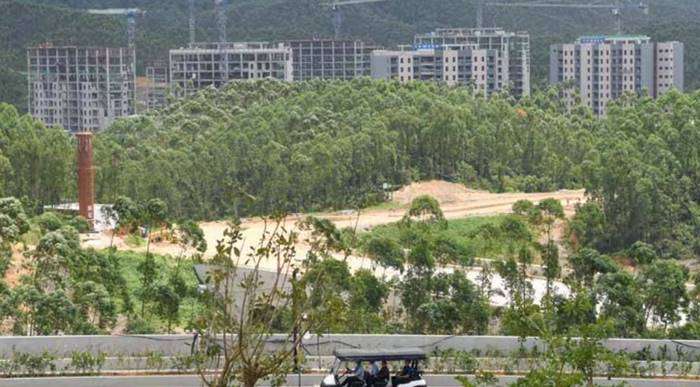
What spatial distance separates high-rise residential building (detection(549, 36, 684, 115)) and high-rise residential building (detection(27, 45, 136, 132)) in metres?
22.6

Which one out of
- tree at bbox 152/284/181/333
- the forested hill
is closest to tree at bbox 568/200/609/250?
tree at bbox 152/284/181/333

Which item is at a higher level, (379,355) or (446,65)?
(446,65)

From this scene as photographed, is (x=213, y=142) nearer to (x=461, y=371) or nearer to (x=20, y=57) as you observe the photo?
(x=461, y=371)

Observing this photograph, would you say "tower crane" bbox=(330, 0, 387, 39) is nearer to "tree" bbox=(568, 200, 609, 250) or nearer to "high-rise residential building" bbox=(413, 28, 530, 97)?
"high-rise residential building" bbox=(413, 28, 530, 97)

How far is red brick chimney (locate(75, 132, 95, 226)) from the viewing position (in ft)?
A: 136

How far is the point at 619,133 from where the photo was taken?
52.7 metres

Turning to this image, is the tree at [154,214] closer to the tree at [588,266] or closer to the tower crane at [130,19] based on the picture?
the tree at [588,266]

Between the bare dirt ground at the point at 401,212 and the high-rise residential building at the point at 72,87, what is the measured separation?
36716mm

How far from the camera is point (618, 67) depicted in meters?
90.9

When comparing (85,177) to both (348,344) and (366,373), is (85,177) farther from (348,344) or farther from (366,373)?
(366,373)

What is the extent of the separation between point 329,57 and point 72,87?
55.2 feet

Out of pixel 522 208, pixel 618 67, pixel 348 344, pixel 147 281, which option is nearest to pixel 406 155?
pixel 522 208

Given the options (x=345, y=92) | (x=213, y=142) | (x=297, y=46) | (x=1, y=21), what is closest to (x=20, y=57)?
(x=1, y=21)

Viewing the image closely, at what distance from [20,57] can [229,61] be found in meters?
17.3
